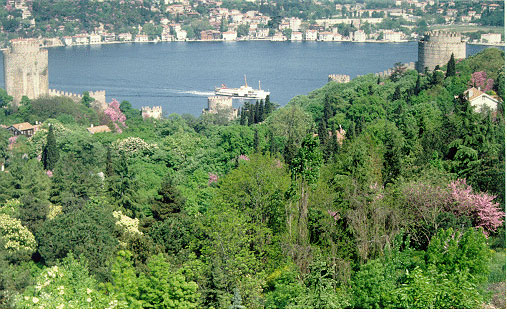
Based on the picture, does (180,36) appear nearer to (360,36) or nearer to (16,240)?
(360,36)

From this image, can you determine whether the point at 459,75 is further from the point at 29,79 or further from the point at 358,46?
the point at 358,46

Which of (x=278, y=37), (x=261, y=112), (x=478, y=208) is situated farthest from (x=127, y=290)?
(x=278, y=37)

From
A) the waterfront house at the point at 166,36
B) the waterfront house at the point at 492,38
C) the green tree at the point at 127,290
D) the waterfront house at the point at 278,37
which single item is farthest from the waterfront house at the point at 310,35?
the green tree at the point at 127,290

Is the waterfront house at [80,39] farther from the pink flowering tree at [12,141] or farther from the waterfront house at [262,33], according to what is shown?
the pink flowering tree at [12,141]

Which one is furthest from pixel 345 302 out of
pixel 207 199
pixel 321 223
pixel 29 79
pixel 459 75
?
pixel 29 79

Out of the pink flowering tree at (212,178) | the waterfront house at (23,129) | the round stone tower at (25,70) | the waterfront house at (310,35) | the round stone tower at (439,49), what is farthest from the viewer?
the waterfront house at (310,35)
